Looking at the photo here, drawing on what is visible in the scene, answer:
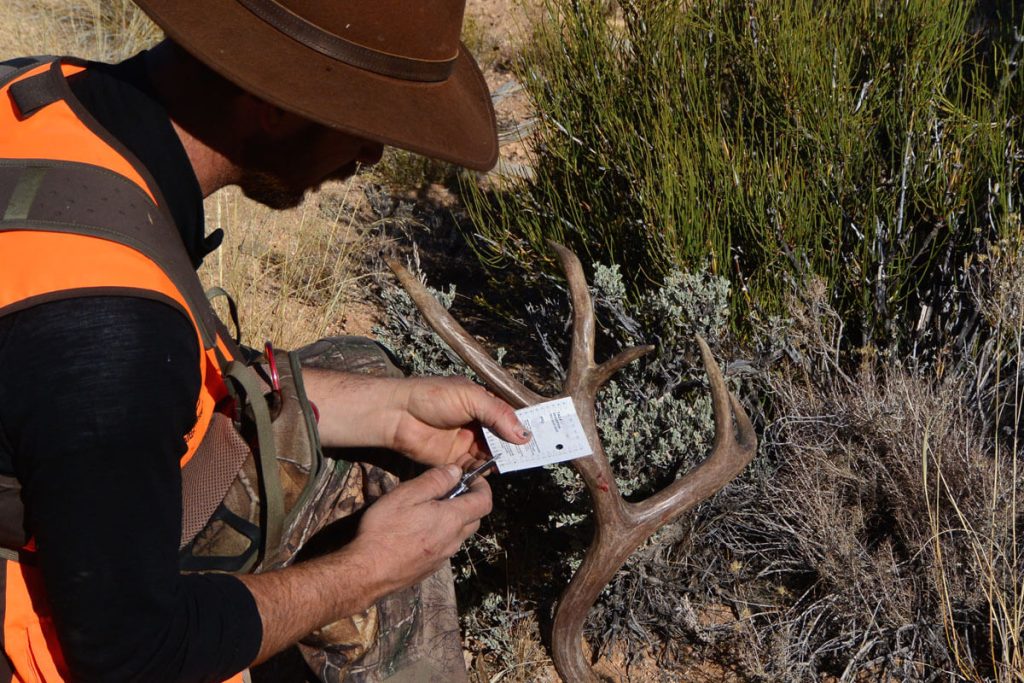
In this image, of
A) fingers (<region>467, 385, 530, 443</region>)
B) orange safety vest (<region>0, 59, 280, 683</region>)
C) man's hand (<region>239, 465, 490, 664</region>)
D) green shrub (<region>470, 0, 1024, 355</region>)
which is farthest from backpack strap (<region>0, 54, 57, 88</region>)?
green shrub (<region>470, 0, 1024, 355</region>)

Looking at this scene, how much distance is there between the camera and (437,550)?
2.22 meters

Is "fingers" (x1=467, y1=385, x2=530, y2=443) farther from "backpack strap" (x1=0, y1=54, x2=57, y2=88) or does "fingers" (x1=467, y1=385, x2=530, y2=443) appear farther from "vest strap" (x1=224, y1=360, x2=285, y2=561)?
"backpack strap" (x1=0, y1=54, x2=57, y2=88)

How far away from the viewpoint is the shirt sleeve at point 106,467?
1.54m

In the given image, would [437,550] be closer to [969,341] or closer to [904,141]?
[969,341]

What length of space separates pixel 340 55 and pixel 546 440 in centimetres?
113

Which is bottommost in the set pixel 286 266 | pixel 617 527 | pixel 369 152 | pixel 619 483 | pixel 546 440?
pixel 619 483

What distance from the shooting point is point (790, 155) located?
153 inches

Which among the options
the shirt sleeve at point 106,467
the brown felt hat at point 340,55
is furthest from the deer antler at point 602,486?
the shirt sleeve at point 106,467

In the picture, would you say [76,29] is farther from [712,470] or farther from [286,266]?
[712,470]

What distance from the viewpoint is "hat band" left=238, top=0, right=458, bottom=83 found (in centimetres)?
178

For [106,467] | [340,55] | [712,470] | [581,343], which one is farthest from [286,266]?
[106,467]

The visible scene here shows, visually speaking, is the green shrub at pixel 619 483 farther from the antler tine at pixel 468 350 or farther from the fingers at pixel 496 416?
the fingers at pixel 496 416

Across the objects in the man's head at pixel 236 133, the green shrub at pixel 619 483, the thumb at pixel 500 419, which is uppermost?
the man's head at pixel 236 133

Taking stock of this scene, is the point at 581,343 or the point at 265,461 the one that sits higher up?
the point at 265,461
